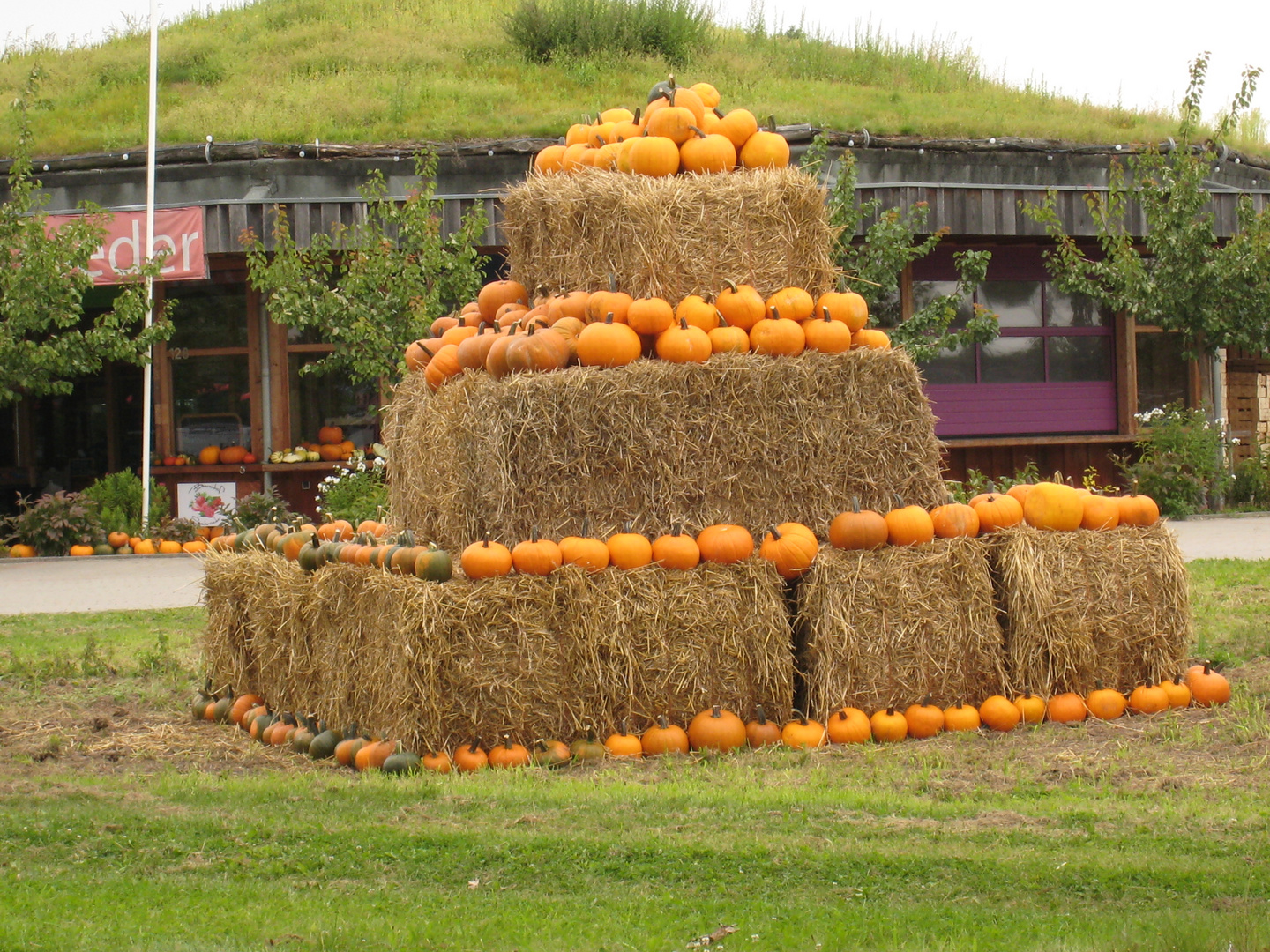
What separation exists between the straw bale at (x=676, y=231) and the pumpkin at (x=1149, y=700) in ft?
9.04

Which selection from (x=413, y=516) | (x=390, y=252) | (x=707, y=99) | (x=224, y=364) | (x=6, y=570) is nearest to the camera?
(x=413, y=516)

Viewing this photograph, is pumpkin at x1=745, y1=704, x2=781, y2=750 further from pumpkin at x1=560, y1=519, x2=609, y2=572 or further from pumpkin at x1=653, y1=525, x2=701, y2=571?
pumpkin at x1=560, y1=519, x2=609, y2=572

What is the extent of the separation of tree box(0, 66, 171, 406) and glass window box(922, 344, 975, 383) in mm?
10535

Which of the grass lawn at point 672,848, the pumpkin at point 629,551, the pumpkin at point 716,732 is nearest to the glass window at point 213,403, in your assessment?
the grass lawn at point 672,848

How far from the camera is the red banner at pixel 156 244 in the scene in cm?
1759

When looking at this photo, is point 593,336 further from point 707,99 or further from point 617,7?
point 617,7

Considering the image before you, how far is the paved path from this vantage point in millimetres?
12039

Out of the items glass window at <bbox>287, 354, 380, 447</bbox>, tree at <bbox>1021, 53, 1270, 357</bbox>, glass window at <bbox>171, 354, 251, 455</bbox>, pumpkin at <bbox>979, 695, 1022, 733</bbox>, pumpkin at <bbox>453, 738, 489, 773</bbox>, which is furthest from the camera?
glass window at <bbox>171, 354, 251, 455</bbox>

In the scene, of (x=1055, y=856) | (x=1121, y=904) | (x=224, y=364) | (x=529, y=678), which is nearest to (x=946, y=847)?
(x=1055, y=856)

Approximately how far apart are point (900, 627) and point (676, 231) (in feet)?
7.86

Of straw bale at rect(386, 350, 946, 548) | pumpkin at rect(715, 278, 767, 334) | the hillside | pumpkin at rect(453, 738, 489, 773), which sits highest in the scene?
the hillside

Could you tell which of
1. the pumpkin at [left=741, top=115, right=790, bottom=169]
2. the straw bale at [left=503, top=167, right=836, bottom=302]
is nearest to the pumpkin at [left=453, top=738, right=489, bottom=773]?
the straw bale at [left=503, top=167, right=836, bottom=302]

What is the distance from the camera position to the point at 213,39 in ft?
86.7

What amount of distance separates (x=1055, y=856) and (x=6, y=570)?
544 inches
